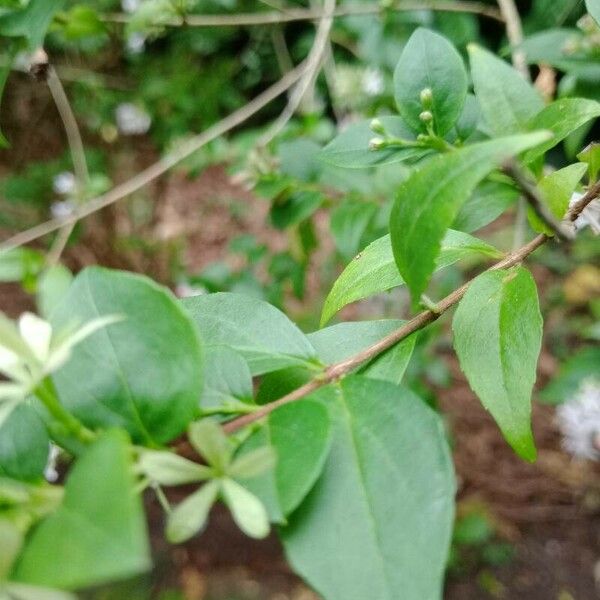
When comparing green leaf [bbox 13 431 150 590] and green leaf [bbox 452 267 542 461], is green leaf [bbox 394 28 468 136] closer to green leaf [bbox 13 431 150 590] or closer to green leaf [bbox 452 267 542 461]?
green leaf [bbox 452 267 542 461]

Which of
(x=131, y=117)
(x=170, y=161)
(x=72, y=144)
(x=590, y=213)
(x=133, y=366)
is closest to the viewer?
(x=133, y=366)

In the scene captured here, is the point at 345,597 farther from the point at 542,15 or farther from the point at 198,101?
the point at 198,101

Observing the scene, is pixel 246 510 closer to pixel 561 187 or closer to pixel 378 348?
pixel 378 348

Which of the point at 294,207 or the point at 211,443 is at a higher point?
the point at 211,443

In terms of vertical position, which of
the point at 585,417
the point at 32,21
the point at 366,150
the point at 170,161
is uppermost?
the point at 32,21

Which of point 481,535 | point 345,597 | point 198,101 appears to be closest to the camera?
point 345,597

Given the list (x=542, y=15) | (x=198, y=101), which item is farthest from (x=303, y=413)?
(x=198, y=101)

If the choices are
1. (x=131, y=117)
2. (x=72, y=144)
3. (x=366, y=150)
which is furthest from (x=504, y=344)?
(x=131, y=117)
